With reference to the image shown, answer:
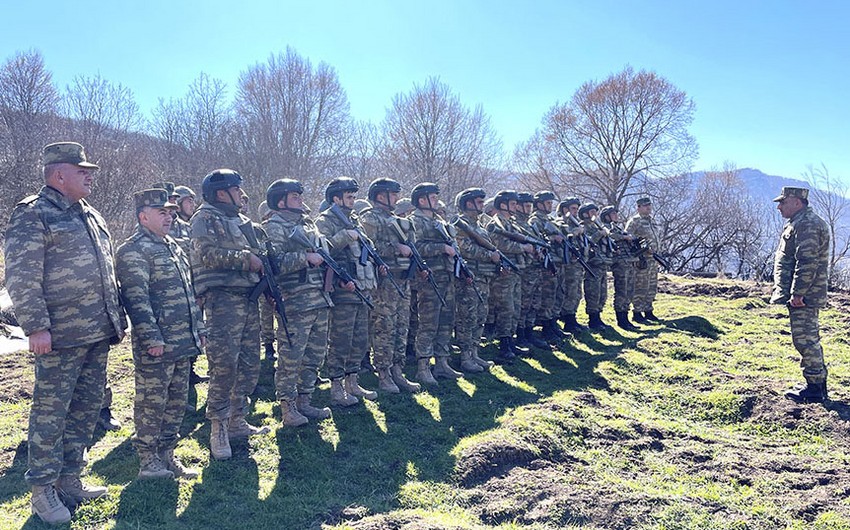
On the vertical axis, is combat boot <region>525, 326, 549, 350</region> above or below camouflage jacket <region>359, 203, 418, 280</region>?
below

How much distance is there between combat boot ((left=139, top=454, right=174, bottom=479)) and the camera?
4.53m

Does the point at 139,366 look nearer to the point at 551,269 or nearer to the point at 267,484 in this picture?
the point at 267,484

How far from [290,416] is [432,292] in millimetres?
2752

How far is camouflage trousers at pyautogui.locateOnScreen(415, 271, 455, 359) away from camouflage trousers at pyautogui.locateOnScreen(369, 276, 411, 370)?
43cm

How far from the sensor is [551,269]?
33.6 ft

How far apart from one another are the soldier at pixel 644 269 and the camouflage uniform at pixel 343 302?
751 cm

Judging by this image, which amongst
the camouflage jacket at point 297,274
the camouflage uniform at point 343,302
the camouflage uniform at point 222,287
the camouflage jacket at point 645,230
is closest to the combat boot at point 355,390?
the camouflage uniform at point 343,302

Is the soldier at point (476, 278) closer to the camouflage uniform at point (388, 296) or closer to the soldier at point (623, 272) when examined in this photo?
the camouflage uniform at point (388, 296)

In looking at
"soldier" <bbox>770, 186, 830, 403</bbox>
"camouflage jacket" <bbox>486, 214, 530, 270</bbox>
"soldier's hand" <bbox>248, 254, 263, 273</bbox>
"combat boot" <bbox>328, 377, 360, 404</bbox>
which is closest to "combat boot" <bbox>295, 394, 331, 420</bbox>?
"combat boot" <bbox>328, 377, 360, 404</bbox>

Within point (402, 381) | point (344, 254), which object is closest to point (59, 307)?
point (344, 254)

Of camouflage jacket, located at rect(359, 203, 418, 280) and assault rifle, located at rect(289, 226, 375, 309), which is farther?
camouflage jacket, located at rect(359, 203, 418, 280)

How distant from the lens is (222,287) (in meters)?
5.15

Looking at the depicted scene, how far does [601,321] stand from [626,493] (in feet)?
25.7

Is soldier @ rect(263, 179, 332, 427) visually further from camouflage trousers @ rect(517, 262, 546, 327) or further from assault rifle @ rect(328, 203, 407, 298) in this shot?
camouflage trousers @ rect(517, 262, 546, 327)
